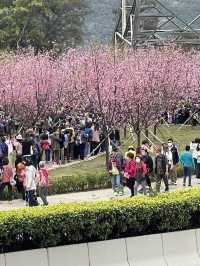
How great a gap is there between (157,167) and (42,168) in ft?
11.2

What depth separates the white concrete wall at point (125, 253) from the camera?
1091 centimetres

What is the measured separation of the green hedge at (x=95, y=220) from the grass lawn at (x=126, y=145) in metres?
8.77

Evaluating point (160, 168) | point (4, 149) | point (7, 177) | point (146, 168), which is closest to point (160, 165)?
point (160, 168)

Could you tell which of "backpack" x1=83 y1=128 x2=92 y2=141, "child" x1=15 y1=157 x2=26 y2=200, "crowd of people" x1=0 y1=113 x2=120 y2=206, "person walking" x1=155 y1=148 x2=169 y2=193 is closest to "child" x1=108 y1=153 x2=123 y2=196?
"person walking" x1=155 y1=148 x2=169 y2=193

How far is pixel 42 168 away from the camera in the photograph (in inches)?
688

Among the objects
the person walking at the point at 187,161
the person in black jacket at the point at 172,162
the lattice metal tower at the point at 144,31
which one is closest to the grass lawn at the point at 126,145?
the person in black jacket at the point at 172,162

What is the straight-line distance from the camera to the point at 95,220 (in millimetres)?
11398

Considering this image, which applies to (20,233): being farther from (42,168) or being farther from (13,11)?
(13,11)

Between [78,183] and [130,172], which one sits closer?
[130,172]

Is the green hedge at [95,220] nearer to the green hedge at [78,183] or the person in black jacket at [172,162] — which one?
the green hedge at [78,183]

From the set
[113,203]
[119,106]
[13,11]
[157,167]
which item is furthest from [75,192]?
[13,11]

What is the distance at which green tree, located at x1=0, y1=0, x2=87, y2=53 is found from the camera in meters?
56.8

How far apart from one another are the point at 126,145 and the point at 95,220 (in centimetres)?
1825

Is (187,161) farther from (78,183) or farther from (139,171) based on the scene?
(78,183)
